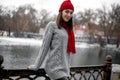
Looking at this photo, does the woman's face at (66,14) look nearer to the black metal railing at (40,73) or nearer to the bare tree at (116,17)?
the black metal railing at (40,73)

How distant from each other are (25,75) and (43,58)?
30.9 inches

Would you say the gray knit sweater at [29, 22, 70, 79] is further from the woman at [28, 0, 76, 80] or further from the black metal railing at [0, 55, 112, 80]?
the black metal railing at [0, 55, 112, 80]

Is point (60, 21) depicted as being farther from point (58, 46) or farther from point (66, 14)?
point (58, 46)

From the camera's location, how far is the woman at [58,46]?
12.2 feet

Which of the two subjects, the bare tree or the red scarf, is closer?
the red scarf

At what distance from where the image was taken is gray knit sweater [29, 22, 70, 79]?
3.71 m

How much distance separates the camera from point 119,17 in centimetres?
6738

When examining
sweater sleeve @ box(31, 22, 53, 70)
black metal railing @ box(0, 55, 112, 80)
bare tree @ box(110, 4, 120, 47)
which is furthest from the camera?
bare tree @ box(110, 4, 120, 47)

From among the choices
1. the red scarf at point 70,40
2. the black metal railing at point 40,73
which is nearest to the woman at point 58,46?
the red scarf at point 70,40

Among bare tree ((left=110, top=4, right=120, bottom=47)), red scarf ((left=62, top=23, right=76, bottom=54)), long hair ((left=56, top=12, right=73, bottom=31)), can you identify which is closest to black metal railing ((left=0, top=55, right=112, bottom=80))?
red scarf ((left=62, top=23, right=76, bottom=54))

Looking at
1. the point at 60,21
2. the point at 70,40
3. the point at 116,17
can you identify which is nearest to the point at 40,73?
the point at 70,40

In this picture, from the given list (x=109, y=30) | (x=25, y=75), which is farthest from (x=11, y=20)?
(x=25, y=75)

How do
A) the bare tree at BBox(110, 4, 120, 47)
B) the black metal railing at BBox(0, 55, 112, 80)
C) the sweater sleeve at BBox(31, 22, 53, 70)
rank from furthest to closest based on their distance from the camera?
the bare tree at BBox(110, 4, 120, 47)
the black metal railing at BBox(0, 55, 112, 80)
the sweater sleeve at BBox(31, 22, 53, 70)

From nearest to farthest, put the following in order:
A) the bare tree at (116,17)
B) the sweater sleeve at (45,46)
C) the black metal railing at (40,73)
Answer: the sweater sleeve at (45,46) < the black metal railing at (40,73) < the bare tree at (116,17)
